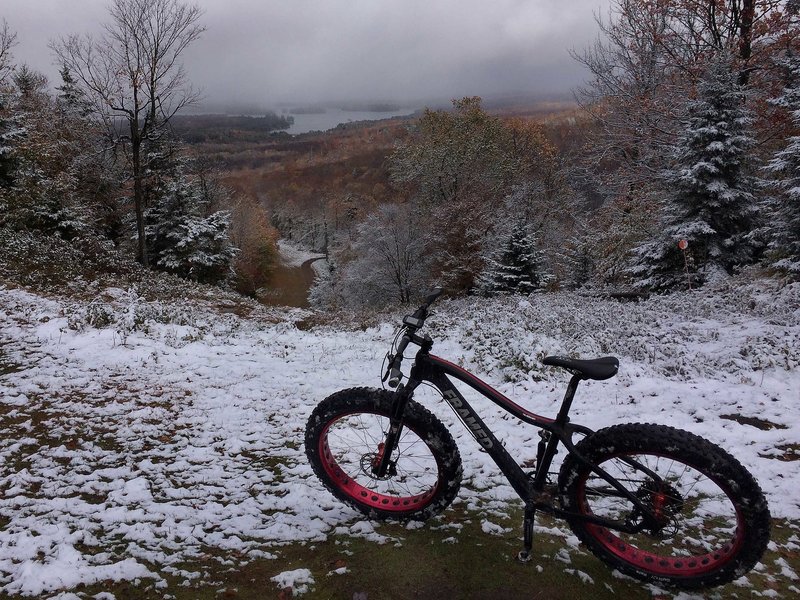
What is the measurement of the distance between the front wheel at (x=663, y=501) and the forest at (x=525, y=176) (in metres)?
→ 8.24

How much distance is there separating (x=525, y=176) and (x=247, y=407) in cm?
3724

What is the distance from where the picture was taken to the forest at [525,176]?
36.0ft

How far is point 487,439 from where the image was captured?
9.81ft

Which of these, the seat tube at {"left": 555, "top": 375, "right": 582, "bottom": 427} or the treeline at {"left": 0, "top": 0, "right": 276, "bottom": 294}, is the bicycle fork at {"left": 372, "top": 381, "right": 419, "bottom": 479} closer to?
the seat tube at {"left": 555, "top": 375, "right": 582, "bottom": 427}

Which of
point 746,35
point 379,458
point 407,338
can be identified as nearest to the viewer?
point 407,338

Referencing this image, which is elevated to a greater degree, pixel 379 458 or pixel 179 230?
pixel 179 230

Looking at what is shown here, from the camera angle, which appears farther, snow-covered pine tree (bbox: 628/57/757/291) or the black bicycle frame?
snow-covered pine tree (bbox: 628/57/757/291)

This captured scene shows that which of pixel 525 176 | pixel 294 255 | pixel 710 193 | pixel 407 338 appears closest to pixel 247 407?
pixel 407 338

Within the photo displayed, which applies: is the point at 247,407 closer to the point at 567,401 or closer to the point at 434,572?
the point at 434,572

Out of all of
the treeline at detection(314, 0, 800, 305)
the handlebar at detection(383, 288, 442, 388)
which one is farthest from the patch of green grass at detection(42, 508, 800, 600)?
the treeline at detection(314, 0, 800, 305)

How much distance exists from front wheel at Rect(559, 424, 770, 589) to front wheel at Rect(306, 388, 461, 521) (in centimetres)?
84

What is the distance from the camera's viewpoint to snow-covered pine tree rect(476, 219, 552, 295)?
60.4ft

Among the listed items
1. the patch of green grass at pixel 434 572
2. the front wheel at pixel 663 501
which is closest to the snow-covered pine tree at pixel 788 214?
the patch of green grass at pixel 434 572

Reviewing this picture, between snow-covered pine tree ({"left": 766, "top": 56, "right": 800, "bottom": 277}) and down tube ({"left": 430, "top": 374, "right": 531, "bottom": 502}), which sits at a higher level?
snow-covered pine tree ({"left": 766, "top": 56, "right": 800, "bottom": 277})
